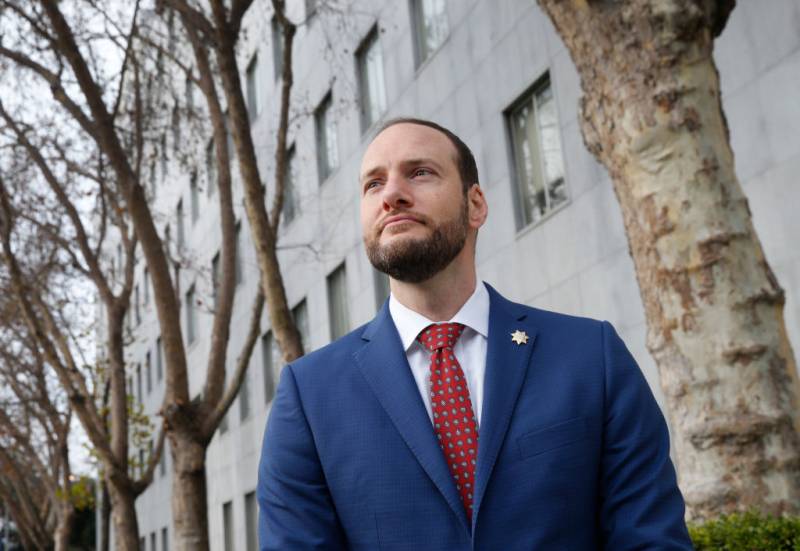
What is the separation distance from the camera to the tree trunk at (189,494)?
11.5 metres

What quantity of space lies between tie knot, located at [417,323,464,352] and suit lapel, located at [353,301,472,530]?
0.07 m

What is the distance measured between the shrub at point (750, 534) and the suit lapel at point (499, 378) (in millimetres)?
2487

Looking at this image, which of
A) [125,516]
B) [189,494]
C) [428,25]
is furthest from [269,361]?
[189,494]

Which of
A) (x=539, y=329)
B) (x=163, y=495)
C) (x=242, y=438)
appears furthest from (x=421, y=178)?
(x=163, y=495)

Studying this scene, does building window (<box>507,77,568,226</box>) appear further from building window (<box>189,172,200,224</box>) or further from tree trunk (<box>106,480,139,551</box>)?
building window (<box>189,172,200,224</box>)

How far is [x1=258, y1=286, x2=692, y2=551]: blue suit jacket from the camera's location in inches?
93.9

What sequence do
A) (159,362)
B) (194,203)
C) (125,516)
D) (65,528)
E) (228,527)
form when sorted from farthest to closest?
(159,362) → (194,203) → (228,527) → (65,528) → (125,516)

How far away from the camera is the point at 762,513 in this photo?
5121 mm

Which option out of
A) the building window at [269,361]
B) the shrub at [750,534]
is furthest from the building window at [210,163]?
the shrub at [750,534]

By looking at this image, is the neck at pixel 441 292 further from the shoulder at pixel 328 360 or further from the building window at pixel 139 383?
the building window at pixel 139 383

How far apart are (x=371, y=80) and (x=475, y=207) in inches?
669

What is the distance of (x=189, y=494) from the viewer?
459 inches

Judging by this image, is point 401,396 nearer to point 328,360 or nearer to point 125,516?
Answer: point 328,360

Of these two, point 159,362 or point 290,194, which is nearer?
point 290,194
